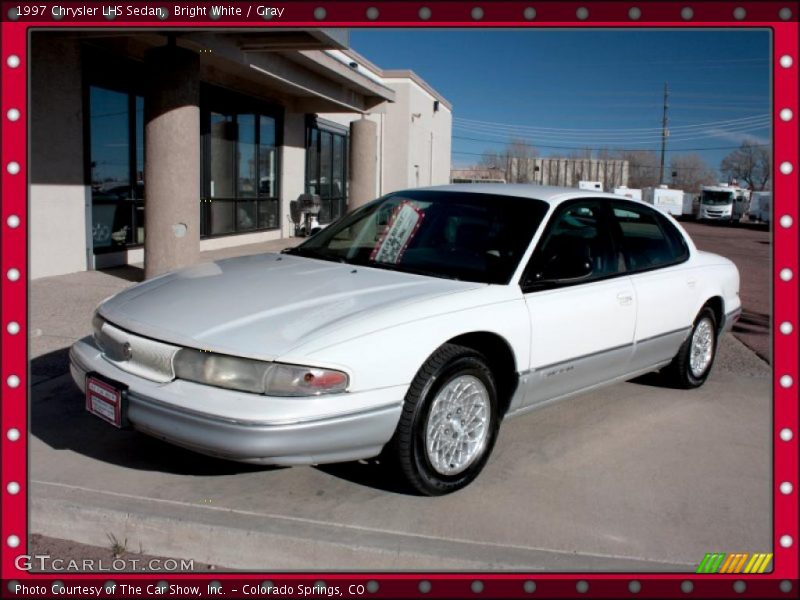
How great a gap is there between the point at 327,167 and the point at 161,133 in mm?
12388

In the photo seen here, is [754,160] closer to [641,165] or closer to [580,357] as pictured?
[580,357]

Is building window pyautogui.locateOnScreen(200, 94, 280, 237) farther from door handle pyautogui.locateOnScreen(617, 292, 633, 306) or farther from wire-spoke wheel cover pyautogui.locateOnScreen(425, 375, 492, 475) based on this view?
wire-spoke wheel cover pyautogui.locateOnScreen(425, 375, 492, 475)

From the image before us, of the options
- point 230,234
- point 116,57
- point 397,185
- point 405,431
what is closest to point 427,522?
point 405,431

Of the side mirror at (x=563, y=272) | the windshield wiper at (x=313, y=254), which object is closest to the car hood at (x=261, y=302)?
the windshield wiper at (x=313, y=254)

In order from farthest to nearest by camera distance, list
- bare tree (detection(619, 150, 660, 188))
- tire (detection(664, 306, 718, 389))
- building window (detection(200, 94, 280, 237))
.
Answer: bare tree (detection(619, 150, 660, 188)), building window (detection(200, 94, 280, 237)), tire (detection(664, 306, 718, 389))

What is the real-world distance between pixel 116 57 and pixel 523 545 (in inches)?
376

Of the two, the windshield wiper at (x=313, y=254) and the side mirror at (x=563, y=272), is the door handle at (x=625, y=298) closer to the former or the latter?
the side mirror at (x=563, y=272)

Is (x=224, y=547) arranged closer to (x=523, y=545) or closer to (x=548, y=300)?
(x=523, y=545)

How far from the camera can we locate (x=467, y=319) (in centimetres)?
374

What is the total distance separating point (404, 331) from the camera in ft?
11.4

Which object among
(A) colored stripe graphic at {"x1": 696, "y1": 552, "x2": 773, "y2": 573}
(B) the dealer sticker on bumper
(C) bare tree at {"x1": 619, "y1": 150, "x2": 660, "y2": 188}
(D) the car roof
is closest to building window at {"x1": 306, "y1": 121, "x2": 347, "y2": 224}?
(D) the car roof

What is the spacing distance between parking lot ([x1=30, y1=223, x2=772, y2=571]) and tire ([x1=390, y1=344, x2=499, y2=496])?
13 cm

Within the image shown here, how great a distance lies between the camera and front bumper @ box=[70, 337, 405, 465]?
3.15 m

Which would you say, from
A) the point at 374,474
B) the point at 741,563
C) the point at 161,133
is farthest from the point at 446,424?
the point at 161,133
